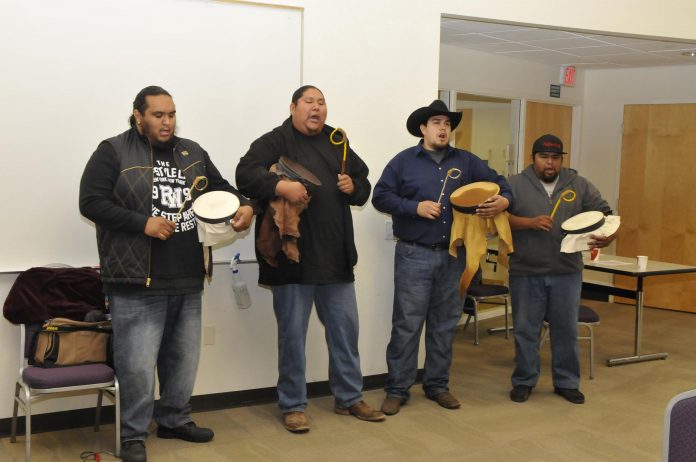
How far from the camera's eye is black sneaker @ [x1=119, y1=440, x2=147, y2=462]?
3.69 metres

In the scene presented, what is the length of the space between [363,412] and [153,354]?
1.23 metres

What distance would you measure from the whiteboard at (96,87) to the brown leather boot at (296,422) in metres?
0.93

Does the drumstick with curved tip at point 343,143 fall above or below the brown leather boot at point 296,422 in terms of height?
above

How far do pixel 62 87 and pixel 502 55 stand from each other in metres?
4.52

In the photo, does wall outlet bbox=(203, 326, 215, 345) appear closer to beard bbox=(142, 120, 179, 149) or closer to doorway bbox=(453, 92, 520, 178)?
beard bbox=(142, 120, 179, 149)

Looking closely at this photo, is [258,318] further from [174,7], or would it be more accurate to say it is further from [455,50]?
[455,50]

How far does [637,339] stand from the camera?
596 cm

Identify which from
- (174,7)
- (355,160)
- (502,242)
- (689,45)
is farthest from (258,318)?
(689,45)

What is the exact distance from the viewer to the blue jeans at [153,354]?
12.1 ft

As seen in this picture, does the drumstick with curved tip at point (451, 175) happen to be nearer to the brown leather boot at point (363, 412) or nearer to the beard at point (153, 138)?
the brown leather boot at point (363, 412)

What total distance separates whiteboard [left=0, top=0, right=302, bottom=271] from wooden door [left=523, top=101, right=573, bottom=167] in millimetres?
3876

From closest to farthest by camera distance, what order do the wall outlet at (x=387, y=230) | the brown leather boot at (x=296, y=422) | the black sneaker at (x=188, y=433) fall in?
the black sneaker at (x=188, y=433), the brown leather boot at (x=296, y=422), the wall outlet at (x=387, y=230)

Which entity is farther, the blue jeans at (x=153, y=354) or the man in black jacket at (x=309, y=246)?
the man in black jacket at (x=309, y=246)

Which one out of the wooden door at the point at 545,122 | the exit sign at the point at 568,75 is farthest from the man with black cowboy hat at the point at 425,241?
the exit sign at the point at 568,75
